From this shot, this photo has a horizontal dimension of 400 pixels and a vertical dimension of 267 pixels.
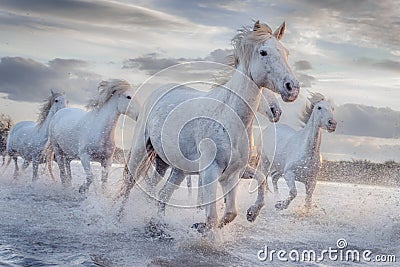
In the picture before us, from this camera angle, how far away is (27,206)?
847 centimetres

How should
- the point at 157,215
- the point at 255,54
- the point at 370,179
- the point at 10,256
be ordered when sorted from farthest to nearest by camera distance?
1. the point at 370,179
2. the point at 157,215
3. the point at 255,54
4. the point at 10,256

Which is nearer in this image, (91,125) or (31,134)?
(91,125)

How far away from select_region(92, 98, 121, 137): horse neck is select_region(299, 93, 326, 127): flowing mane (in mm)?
3296

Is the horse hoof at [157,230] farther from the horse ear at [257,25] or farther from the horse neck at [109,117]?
the horse neck at [109,117]

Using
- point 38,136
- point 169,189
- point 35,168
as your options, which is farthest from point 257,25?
point 38,136

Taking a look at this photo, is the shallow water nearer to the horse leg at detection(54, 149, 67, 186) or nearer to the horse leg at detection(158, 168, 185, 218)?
the horse leg at detection(158, 168, 185, 218)

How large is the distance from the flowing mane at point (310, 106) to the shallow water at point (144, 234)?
5.51 ft

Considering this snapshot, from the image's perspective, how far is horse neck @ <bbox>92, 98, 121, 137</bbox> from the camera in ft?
32.9

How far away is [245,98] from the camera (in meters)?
5.39

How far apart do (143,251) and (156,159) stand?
80.6 inches

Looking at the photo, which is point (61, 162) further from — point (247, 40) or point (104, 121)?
point (247, 40)

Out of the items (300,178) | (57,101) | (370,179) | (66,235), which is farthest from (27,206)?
(370,179)

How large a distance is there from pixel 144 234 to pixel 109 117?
13.2ft

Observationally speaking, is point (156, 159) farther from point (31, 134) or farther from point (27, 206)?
point (31, 134)
